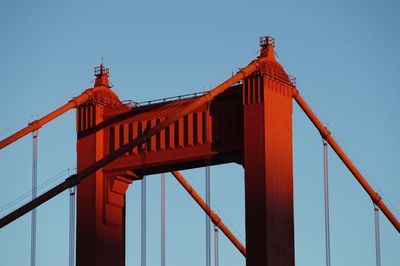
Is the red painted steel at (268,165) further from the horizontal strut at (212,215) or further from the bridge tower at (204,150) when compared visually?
the horizontal strut at (212,215)

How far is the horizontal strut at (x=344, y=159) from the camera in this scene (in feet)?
297

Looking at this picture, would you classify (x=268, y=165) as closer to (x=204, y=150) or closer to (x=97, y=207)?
(x=204, y=150)

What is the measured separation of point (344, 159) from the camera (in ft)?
305

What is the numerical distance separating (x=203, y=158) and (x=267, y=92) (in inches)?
181

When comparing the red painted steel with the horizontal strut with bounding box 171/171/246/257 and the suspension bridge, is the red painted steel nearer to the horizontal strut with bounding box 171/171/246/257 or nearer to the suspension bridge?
the suspension bridge

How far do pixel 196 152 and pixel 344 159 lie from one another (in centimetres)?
810

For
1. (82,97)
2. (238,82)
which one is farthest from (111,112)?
(238,82)

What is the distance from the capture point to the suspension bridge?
85625 mm

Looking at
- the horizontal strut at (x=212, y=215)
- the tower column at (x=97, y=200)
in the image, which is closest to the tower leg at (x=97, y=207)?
the tower column at (x=97, y=200)

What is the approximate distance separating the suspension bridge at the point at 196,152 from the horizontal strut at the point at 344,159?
5 centimetres

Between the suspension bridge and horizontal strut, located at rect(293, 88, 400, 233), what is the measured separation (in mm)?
47

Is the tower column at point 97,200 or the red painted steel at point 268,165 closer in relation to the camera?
the red painted steel at point 268,165

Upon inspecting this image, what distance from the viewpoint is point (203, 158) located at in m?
88.8

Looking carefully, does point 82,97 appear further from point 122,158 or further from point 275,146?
point 275,146
